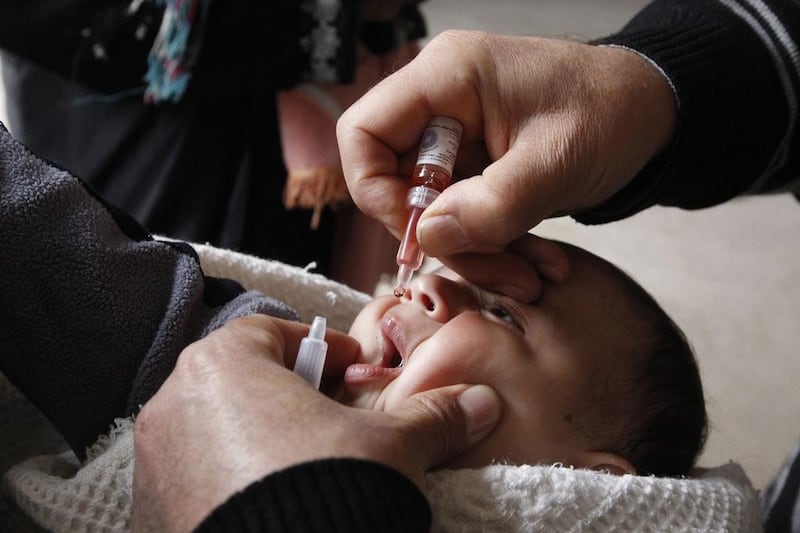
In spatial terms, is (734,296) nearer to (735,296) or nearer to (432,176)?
(735,296)

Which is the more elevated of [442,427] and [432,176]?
[432,176]

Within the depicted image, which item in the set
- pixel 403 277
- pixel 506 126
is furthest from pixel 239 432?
→ pixel 506 126

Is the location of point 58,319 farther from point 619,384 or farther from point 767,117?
point 767,117

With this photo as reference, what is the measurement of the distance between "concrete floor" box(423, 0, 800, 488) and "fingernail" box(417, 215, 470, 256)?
70 centimetres

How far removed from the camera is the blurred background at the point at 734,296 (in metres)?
1.55

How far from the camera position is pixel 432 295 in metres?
0.82

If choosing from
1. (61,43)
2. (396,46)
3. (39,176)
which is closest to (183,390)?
(39,176)

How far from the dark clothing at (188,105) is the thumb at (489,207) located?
647 millimetres

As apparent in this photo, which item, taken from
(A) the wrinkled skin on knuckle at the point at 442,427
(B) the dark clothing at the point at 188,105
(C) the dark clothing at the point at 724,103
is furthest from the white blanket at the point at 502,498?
(B) the dark clothing at the point at 188,105

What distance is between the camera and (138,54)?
126 centimetres

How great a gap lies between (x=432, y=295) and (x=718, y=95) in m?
0.42

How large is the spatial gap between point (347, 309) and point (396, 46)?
0.61m

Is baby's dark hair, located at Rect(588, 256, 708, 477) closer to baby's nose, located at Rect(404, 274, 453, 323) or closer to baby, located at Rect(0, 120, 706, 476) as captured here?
baby, located at Rect(0, 120, 706, 476)

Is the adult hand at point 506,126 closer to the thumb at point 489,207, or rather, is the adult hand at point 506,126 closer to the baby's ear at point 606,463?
the thumb at point 489,207
